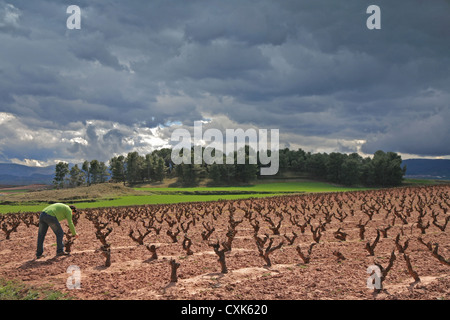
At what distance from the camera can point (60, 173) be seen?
128 metres

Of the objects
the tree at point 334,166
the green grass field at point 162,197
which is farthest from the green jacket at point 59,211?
the tree at point 334,166

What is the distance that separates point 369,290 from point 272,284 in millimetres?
3183

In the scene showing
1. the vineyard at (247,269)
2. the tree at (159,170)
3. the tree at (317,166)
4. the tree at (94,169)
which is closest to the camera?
the vineyard at (247,269)

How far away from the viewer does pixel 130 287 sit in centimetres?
1039

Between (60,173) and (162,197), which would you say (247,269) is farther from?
(60,173)

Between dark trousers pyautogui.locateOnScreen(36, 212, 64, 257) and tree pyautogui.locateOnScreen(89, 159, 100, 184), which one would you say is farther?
tree pyautogui.locateOnScreen(89, 159, 100, 184)

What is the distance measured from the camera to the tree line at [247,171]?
12212cm

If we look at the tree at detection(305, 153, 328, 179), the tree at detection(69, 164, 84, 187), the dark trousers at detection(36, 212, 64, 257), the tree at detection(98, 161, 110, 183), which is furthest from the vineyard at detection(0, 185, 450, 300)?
the tree at detection(98, 161, 110, 183)

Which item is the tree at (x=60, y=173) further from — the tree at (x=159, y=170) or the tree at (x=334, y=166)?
the tree at (x=334, y=166)

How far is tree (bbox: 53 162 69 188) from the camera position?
127m

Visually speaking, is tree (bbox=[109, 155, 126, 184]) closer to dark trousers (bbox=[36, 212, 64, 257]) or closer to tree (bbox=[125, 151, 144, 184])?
tree (bbox=[125, 151, 144, 184])

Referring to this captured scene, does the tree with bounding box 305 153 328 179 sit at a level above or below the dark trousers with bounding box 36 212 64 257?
above

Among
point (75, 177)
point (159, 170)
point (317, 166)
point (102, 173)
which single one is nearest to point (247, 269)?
point (159, 170)
